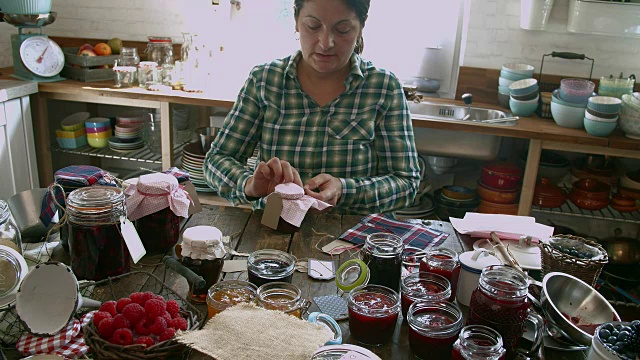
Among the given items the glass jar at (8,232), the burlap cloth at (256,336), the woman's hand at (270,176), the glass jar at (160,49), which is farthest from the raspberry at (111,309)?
the glass jar at (160,49)

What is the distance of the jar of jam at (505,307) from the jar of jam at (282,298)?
361mm

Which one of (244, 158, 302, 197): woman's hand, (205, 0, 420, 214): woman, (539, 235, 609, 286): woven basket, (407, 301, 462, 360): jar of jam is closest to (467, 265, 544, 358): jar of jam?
(407, 301, 462, 360): jar of jam

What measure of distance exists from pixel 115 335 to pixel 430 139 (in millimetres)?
2483

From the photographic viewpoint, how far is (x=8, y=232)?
1.36 m

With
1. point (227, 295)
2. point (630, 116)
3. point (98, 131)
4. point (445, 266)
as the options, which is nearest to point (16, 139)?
point (98, 131)

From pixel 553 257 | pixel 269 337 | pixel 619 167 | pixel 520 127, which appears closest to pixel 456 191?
pixel 520 127

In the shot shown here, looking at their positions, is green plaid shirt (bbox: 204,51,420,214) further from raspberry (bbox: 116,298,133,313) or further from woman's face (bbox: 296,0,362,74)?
raspberry (bbox: 116,298,133,313)

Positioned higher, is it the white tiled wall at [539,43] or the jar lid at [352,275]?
the white tiled wall at [539,43]

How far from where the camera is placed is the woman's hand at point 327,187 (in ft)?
6.16

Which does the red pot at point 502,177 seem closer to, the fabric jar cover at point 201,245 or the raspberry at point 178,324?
the fabric jar cover at point 201,245

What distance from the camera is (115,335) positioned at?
3.26 ft

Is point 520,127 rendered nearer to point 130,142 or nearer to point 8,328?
point 130,142

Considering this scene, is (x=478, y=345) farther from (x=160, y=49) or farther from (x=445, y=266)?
(x=160, y=49)

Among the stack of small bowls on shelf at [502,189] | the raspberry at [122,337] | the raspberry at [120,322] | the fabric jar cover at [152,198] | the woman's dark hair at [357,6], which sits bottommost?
the stack of small bowls on shelf at [502,189]
